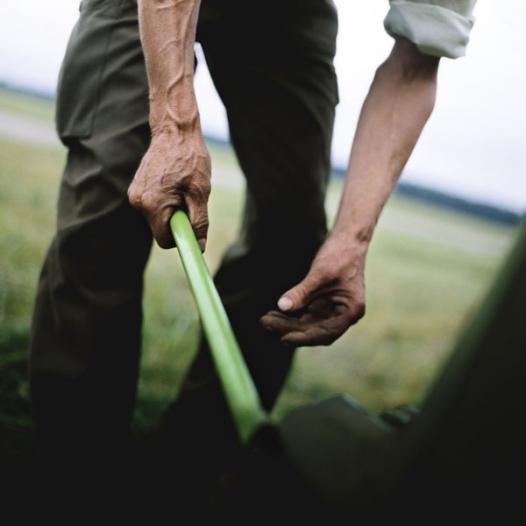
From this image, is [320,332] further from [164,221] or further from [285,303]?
[164,221]

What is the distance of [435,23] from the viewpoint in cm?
116

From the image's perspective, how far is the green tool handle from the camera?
22.6 inches

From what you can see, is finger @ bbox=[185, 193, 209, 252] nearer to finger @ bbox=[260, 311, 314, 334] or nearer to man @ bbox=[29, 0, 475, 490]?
man @ bbox=[29, 0, 475, 490]

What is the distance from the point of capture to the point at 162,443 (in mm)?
1645

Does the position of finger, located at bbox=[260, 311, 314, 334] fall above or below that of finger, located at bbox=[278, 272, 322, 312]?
below

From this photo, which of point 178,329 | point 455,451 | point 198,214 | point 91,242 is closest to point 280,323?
point 198,214

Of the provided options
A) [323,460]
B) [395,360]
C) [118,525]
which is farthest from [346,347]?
[323,460]

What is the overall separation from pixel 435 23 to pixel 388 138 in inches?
10.2

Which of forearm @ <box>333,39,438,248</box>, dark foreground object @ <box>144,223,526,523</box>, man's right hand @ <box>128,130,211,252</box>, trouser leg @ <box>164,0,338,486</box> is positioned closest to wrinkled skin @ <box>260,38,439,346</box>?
forearm @ <box>333,39,438,248</box>

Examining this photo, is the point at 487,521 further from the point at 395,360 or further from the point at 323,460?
the point at 395,360

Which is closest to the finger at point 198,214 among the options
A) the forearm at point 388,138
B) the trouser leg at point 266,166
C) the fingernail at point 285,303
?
the fingernail at point 285,303

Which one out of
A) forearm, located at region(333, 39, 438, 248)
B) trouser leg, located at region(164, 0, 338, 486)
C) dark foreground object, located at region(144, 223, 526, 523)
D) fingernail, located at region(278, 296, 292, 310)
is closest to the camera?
dark foreground object, located at region(144, 223, 526, 523)

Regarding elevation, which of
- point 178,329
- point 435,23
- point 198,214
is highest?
point 435,23

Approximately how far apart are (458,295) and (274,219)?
477 cm
